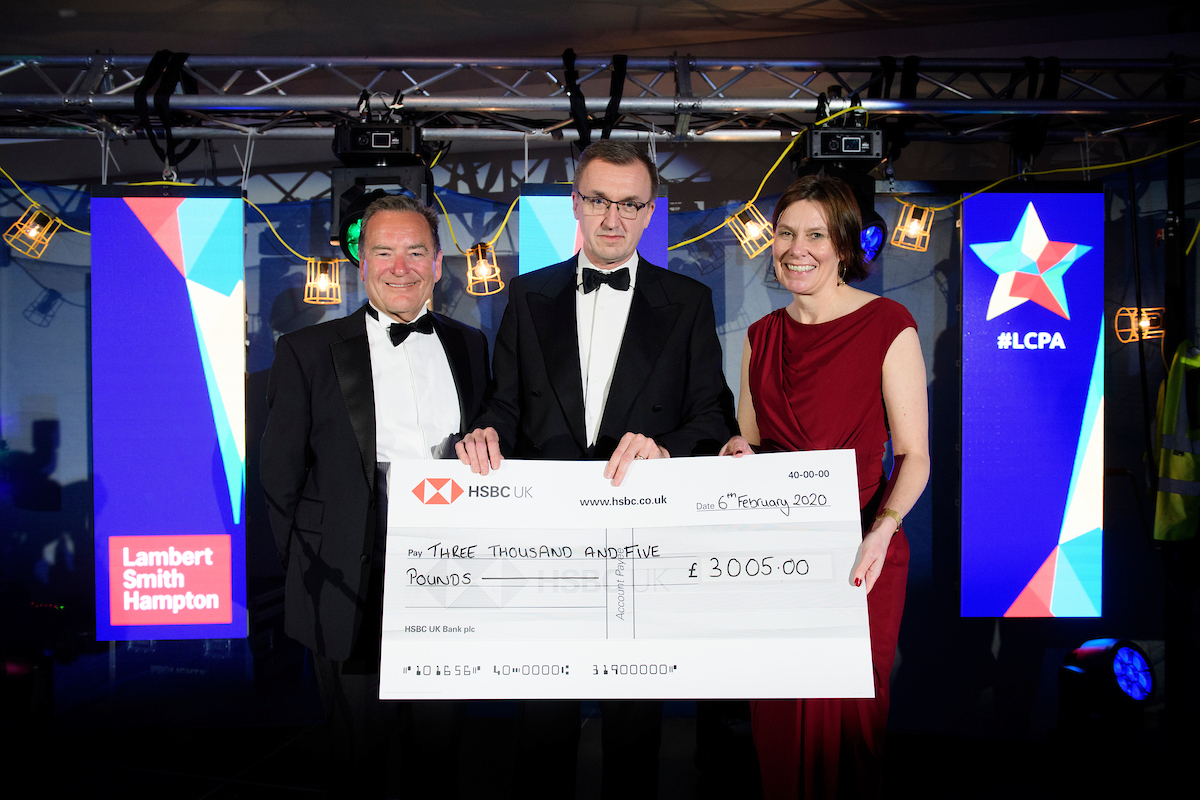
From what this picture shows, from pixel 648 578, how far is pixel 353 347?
3.66ft

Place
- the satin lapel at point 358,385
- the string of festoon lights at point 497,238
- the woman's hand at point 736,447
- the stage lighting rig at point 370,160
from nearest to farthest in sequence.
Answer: the woman's hand at point 736,447, the satin lapel at point 358,385, the stage lighting rig at point 370,160, the string of festoon lights at point 497,238

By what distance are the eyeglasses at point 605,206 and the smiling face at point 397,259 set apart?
22.3 inches

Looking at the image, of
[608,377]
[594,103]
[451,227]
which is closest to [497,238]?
[451,227]

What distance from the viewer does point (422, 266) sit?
2.02 m

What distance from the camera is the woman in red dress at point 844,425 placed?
1.77 meters

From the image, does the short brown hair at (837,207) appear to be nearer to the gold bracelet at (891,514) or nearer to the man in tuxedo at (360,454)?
the gold bracelet at (891,514)

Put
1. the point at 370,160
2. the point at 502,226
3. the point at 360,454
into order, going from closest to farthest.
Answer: the point at 360,454, the point at 370,160, the point at 502,226

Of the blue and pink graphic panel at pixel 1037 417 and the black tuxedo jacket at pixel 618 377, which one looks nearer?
the black tuxedo jacket at pixel 618 377

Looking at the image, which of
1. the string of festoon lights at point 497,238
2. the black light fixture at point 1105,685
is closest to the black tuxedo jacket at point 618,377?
the string of festoon lights at point 497,238

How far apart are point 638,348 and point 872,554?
29.5 inches

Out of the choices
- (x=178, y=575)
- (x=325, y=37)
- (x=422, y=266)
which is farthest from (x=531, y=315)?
(x=325, y=37)

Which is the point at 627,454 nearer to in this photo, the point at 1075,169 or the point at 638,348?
the point at 638,348

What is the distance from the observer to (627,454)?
153 cm

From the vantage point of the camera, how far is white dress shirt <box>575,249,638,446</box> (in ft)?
5.87
